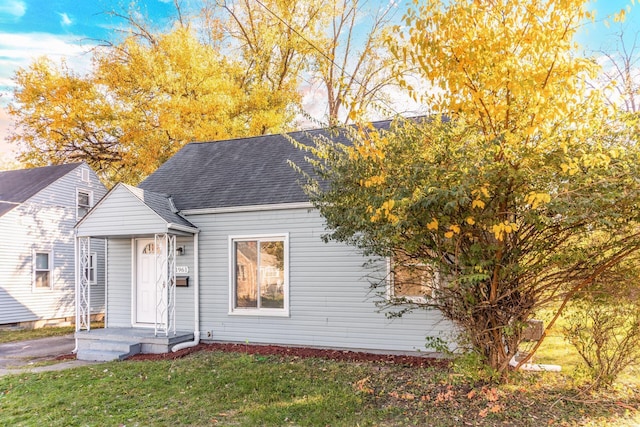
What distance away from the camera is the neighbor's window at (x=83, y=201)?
1619 cm

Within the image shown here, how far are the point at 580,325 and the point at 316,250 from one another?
4722mm

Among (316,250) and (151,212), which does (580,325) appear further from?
(151,212)

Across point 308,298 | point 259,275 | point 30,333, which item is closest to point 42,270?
point 30,333

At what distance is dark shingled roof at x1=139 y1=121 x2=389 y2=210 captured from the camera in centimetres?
937

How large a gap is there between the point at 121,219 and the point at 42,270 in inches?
316

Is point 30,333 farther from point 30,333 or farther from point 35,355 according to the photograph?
point 35,355

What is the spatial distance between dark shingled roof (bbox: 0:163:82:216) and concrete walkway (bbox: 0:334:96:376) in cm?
494

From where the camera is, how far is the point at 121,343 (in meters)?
8.70

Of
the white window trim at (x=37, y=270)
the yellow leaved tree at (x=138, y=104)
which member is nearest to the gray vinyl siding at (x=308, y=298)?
the white window trim at (x=37, y=270)

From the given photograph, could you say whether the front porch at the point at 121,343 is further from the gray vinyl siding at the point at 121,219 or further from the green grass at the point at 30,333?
the green grass at the point at 30,333

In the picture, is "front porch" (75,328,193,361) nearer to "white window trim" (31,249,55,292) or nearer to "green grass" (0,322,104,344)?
"green grass" (0,322,104,344)

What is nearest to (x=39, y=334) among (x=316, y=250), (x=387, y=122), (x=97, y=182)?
Result: (x=97, y=182)

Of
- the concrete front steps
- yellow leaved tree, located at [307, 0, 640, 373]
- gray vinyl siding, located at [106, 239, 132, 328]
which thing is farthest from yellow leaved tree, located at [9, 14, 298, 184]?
yellow leaved tree, located at [307, 0, 640, 373]

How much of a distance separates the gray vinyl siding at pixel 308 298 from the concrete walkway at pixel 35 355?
2.82 m
